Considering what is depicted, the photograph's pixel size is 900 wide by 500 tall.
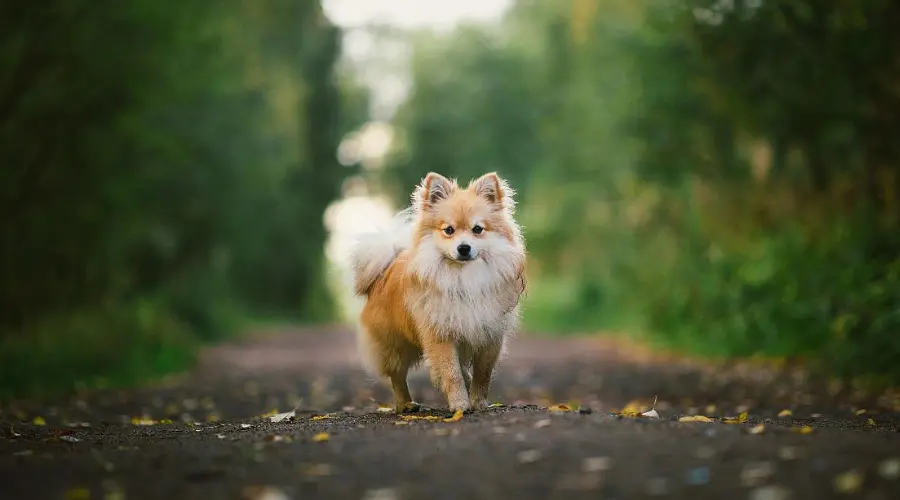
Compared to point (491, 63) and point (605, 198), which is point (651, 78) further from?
point (491, 63)

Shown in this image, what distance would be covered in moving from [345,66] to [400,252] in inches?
1399

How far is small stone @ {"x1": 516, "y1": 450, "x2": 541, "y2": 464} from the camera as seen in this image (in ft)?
17.9

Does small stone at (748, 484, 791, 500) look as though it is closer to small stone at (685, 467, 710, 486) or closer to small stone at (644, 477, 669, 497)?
small stone at (685, 467, 710, 486)

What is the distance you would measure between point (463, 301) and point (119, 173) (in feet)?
29.1

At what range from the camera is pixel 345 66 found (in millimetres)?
43062

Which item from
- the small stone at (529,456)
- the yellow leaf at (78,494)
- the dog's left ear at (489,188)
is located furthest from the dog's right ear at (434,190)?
the yellow leaf at (78,494)

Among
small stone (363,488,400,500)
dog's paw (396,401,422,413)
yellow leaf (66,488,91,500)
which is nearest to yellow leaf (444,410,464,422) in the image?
dog's paw (396,401,422,413)

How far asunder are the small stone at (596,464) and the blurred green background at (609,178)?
22.2 feet

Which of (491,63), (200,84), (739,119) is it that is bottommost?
(739,119)

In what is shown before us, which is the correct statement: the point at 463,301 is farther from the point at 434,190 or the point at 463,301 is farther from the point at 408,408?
the point at 408,408

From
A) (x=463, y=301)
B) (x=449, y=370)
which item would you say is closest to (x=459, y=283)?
(x=463, y=301)

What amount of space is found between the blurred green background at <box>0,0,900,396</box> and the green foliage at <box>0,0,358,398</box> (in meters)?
0.04

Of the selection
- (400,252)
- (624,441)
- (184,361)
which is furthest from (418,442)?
(184,361)

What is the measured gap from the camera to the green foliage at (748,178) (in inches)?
495
